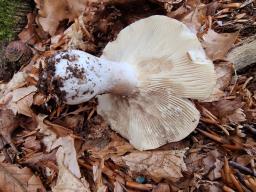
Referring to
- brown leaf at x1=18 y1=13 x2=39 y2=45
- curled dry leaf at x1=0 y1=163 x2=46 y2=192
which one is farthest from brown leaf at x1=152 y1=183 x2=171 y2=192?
brown leaf at x1=18 y1=13 x2=39 y2=45

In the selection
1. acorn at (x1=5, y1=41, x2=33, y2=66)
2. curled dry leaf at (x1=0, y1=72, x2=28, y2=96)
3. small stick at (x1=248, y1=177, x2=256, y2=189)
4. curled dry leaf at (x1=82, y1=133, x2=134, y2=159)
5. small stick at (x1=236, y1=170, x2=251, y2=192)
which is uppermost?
acorn at (x1=5, y1=41, x2=33, y2=66)

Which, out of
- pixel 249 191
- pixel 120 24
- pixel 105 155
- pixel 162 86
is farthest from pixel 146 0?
pixel 249 191

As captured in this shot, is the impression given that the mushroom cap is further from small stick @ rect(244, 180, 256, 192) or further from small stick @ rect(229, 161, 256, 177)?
small stick @ rect(244, 180, 256, 192)

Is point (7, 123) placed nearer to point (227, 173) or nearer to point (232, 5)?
point (227, 173)

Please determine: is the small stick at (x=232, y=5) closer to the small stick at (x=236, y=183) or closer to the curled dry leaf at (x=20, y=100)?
the small stick at (x=236, y=183)

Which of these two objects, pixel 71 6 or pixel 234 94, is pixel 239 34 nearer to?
pixel 234 94

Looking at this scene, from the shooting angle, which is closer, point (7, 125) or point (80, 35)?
point (7, 125)
